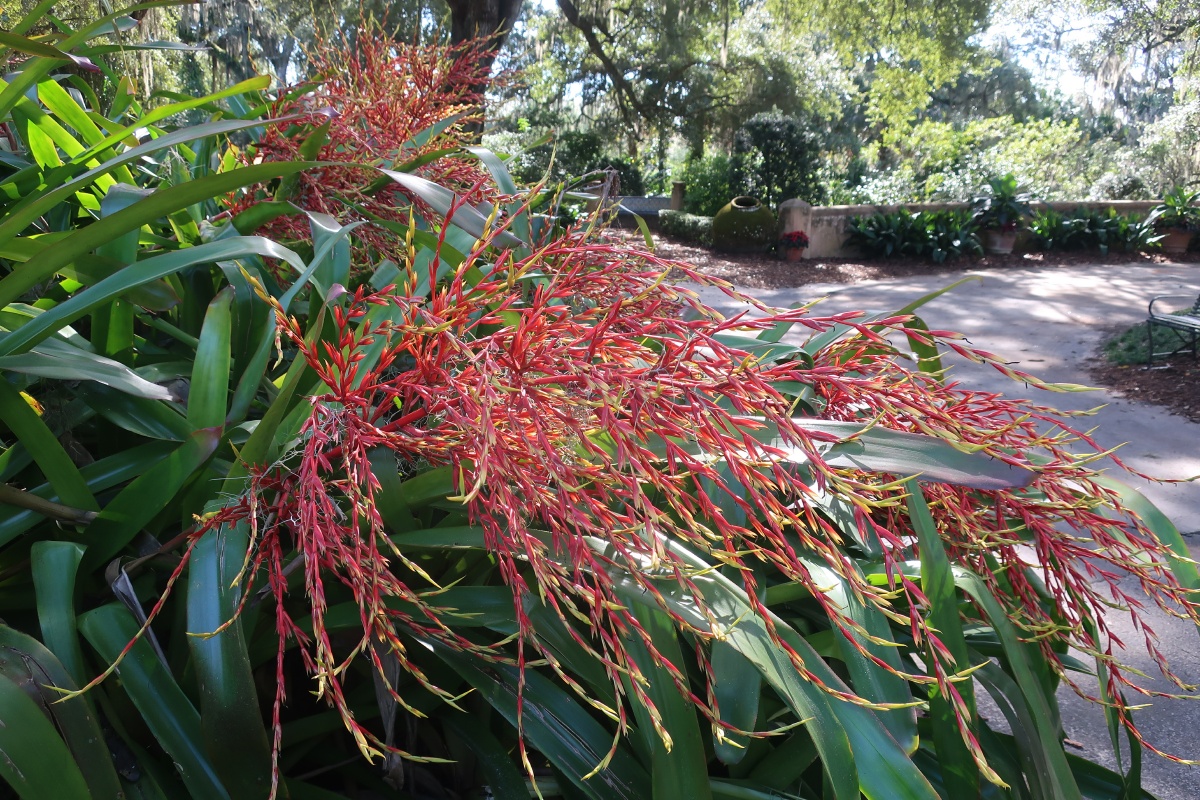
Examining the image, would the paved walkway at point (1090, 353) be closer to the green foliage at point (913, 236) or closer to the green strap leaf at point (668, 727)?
the green strap leaf at point (668, 727)

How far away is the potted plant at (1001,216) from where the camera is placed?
14305 mm

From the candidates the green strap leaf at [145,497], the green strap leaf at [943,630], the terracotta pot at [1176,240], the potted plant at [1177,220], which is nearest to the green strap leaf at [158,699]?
the green strap leaf at [145,497]

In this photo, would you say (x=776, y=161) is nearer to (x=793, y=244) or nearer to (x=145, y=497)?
(x=793, y=244)

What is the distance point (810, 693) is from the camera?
2.38 ft

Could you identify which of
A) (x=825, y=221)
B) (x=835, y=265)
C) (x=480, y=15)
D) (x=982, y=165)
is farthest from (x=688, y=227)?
(x=982, y=165)

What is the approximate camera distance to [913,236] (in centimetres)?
1403

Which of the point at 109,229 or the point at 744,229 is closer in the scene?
the point at 109,229

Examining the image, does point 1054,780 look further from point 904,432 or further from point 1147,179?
point 1147,179

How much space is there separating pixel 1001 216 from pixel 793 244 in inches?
163

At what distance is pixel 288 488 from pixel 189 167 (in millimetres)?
1457

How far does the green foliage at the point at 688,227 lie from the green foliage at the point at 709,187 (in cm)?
34

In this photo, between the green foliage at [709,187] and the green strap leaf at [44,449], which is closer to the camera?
the green strap leaf at [44,449]

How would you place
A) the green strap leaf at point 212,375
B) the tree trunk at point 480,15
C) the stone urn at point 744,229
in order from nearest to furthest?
the green strap leaf at point 212,375 < the tree trunk at point 480,15 < the stone urn at point 744,229

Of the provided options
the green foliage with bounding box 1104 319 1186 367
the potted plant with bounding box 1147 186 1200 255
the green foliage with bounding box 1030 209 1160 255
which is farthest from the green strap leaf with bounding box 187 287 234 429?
the potted plant with bounding box 1147 186 1200 255
